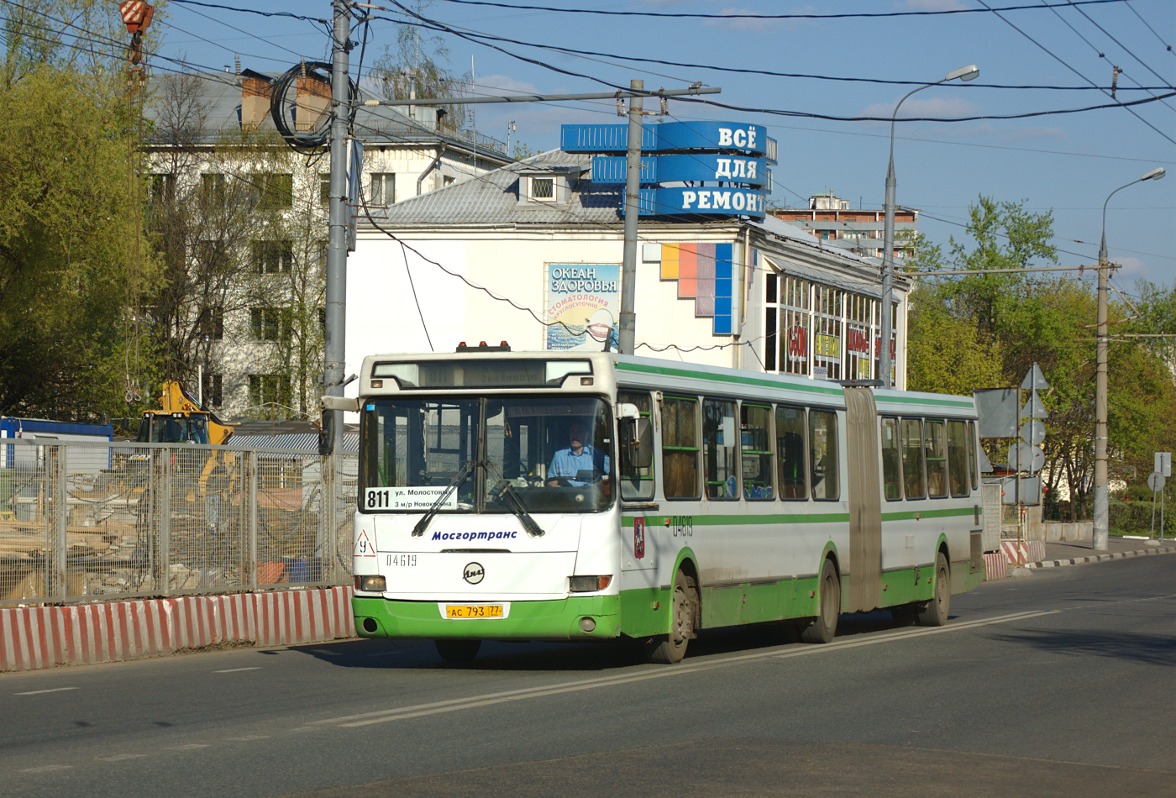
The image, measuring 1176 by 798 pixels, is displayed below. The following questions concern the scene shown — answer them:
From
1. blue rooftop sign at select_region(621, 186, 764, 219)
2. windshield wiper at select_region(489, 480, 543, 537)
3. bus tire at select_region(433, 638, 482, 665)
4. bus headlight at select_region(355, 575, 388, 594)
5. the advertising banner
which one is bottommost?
bus tire at select_region(433, 638, 482, 665)

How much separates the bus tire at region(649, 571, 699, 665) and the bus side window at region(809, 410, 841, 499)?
11.3 ft

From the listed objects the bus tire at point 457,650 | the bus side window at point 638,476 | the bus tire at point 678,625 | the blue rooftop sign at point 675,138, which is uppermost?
the blue rooftop sign at point 675,138

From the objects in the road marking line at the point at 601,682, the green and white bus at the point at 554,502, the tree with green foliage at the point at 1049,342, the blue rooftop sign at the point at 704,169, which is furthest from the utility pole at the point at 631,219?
the tree with green foliage at the point at 1049,342

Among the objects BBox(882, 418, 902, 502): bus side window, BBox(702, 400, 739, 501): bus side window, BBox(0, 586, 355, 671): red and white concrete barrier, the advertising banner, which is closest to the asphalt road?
BBox(0, 586, 355, 671): red and white concrete barrier

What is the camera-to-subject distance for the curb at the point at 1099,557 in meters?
44.9

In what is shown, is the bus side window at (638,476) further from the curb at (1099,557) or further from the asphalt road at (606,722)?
the curb at (1099,557)

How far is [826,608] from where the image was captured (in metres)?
18.9

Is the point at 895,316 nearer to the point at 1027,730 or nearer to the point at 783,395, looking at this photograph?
the point at 783,395

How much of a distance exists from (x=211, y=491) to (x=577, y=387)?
6725mm

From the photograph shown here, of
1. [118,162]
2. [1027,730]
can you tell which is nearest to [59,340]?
[118,162]

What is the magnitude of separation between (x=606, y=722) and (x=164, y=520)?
907 cm

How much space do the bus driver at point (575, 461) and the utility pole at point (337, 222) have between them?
699cm

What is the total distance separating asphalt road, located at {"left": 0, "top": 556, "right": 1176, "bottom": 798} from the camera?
882 cm

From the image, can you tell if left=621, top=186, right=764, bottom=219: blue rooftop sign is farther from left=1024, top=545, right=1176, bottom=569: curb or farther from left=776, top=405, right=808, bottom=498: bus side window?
left=776, top=405, right=808, bottom=498: bus side window
